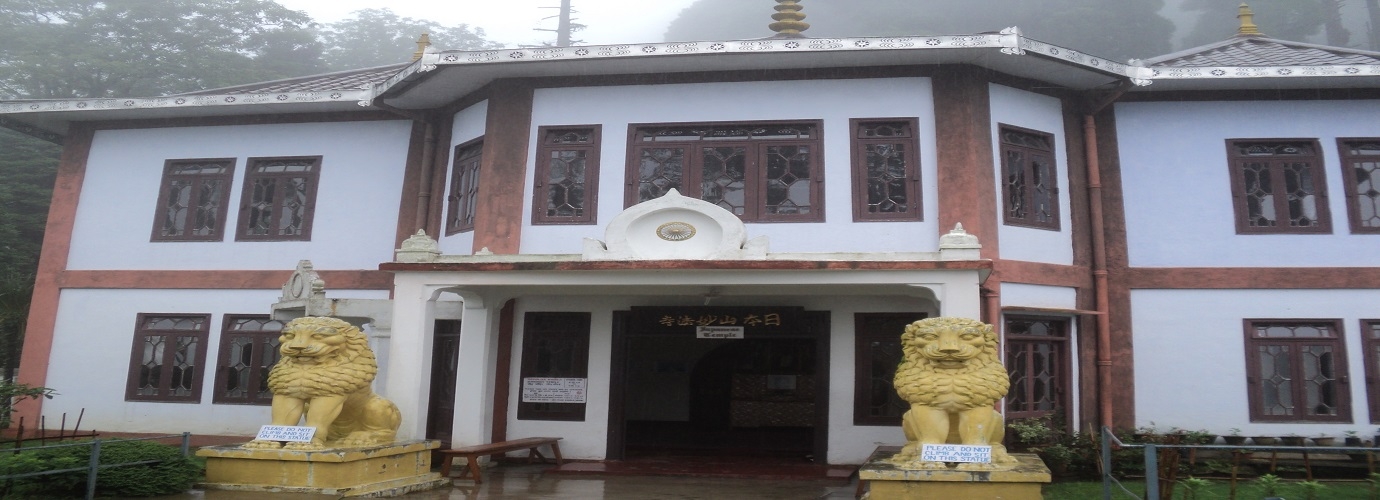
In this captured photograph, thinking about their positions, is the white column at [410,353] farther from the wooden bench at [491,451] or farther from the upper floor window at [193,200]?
the upper floor window at [193,200]

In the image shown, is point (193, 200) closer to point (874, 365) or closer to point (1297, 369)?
point (874, 365)

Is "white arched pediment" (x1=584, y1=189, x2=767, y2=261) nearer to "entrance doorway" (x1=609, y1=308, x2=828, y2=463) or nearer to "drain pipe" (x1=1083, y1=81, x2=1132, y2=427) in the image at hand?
"entrance doorway" (x1=609, y1=308, x2=828, y2=463)

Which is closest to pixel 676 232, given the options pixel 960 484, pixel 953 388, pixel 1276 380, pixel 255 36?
pixel 953 388

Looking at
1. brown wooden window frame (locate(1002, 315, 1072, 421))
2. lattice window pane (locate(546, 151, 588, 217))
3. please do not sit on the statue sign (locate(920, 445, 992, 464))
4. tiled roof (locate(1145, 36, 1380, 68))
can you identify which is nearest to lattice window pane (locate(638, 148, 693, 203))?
lattice window pane (locate(546, 151, 588, 217))

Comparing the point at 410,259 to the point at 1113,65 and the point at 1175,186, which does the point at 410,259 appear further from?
the point at 1175,186

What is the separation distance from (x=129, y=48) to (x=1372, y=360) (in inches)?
1303

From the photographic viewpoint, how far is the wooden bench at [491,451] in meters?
10.2

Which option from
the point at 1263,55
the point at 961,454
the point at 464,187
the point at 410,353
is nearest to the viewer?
the point at 961,454

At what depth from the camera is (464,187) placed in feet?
43.5

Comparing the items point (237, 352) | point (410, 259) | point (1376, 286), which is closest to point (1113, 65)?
point (1376, 286)

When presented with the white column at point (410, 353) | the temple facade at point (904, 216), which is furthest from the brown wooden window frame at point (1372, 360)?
the white column at point (410, 353)

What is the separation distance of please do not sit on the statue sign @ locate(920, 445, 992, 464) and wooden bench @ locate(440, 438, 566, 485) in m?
4.77

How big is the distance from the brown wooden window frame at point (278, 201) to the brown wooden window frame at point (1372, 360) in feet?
46.0

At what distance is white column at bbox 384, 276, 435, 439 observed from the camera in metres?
10.3
